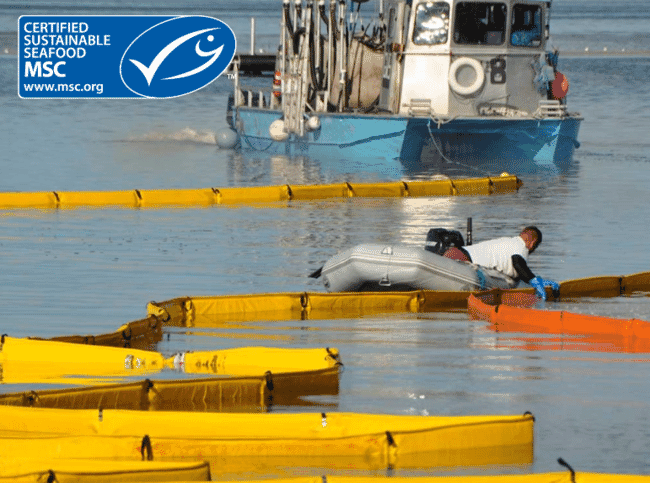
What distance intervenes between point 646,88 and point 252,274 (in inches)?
1720

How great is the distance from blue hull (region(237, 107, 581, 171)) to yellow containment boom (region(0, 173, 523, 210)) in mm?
3208

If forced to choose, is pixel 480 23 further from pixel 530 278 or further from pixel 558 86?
pixel 530 278

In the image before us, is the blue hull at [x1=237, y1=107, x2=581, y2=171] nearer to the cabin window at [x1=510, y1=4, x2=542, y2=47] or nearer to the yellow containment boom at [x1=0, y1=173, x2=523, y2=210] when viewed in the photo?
the cabin window at [x1=510, y1=4, x2=542, y2=47]

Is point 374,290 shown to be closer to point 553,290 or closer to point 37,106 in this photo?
point 553,290

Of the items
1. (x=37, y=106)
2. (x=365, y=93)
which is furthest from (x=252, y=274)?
(x=37, y=106)

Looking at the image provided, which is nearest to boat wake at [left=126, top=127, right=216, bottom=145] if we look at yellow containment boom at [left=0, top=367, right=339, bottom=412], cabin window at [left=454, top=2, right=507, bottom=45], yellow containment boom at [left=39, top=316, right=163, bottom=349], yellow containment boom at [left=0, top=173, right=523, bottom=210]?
cabin window at [left=454, top=2, right=507, bottom=45]

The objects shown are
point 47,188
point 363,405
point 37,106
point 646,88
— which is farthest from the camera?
point 646,88

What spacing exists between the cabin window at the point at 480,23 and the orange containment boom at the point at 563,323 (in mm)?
15134

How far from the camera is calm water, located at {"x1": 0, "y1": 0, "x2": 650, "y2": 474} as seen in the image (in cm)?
1049

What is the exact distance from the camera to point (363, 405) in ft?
33.6

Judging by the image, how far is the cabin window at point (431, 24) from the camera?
28.4 m

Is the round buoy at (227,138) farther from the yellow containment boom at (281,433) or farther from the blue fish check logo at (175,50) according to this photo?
the yellow containment boom at (281,433)

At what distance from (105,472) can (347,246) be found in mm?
11912

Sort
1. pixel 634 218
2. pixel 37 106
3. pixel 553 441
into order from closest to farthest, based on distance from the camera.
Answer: pixel 553 441
pixel 634 218
pixel 37 106
